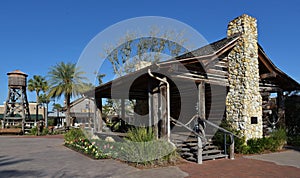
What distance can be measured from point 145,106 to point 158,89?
345 inches

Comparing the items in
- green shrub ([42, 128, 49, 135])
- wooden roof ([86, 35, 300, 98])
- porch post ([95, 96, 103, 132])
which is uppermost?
wooden roof ([86, 35, 300, 98])

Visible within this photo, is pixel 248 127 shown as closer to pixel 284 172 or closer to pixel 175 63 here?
pixel 284 172

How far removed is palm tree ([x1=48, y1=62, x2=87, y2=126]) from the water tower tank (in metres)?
3.09

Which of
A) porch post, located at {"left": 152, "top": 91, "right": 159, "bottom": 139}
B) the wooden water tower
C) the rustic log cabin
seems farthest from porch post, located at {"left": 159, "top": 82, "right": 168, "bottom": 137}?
the wooden water tower

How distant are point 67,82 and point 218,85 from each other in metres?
23.2

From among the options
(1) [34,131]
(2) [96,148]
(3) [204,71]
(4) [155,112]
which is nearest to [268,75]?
(3) [204,71]

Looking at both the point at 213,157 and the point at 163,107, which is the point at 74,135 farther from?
the point at 213,157

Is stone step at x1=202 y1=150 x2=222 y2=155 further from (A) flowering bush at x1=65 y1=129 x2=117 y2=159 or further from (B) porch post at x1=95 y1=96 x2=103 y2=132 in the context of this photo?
(B) porch post at x1=95 y1=96 x2=103 y2=132

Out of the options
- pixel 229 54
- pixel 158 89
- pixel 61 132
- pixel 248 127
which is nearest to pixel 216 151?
pixel 248 127

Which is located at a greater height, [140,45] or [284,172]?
[140,45]

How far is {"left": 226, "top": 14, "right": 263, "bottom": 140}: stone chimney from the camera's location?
11352mm

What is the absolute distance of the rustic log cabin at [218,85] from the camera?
9.54 meters

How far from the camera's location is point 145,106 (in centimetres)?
1845

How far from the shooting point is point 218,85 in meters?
11.9
